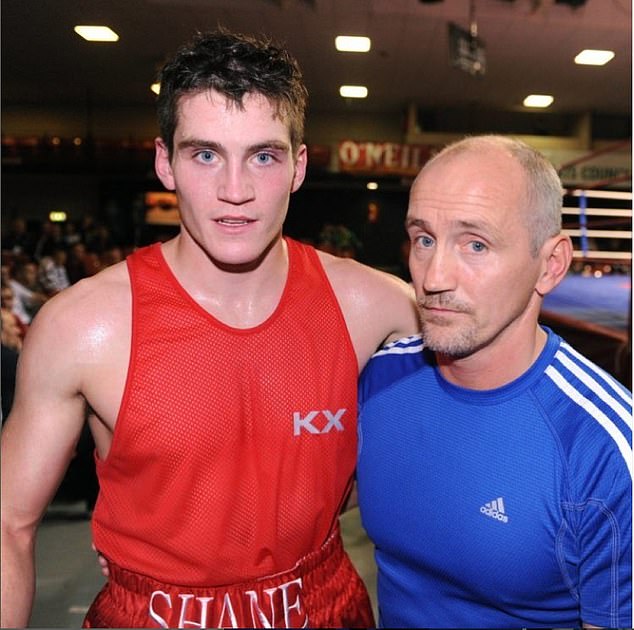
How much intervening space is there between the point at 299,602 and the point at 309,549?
0.31 feet

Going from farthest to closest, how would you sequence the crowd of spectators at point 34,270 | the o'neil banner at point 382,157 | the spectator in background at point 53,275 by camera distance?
the o'neil banner at point 382,157 → the spectator in background at point 53,275 → the crowd of spectators at point 34,270

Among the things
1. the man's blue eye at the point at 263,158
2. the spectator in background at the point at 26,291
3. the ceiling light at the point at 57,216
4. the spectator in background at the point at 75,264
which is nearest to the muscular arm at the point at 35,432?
the man's blue eye at the point at 263,158

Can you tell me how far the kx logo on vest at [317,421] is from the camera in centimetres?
116

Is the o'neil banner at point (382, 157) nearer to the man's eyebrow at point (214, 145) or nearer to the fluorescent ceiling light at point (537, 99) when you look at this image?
the fluorescent ceiling light at point (537, 99)

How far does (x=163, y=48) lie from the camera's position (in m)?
1.42

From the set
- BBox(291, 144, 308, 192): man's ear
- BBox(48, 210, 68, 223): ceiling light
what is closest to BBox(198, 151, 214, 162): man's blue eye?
BBox(291, 144, 308, 192): man's ear

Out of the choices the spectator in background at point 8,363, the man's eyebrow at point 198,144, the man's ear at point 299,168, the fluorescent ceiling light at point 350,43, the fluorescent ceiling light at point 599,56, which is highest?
the fluorescent ceiling light at point 599,56

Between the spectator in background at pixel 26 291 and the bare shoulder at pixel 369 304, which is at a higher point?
the bare shoulder at pixel 369 304

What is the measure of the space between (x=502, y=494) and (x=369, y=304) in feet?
1.39

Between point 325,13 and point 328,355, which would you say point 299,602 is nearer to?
point 328,355

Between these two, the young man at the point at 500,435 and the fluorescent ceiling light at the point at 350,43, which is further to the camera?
the fluorescent ceiling light at the point at 350,43

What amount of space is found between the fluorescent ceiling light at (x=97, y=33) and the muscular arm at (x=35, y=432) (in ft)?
2.25

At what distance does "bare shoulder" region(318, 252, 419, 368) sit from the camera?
1267 millimetres

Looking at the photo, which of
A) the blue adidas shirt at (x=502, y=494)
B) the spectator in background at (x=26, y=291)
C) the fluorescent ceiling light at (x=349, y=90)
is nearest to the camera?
the blue adidas shirt at (x=502, y=494)
